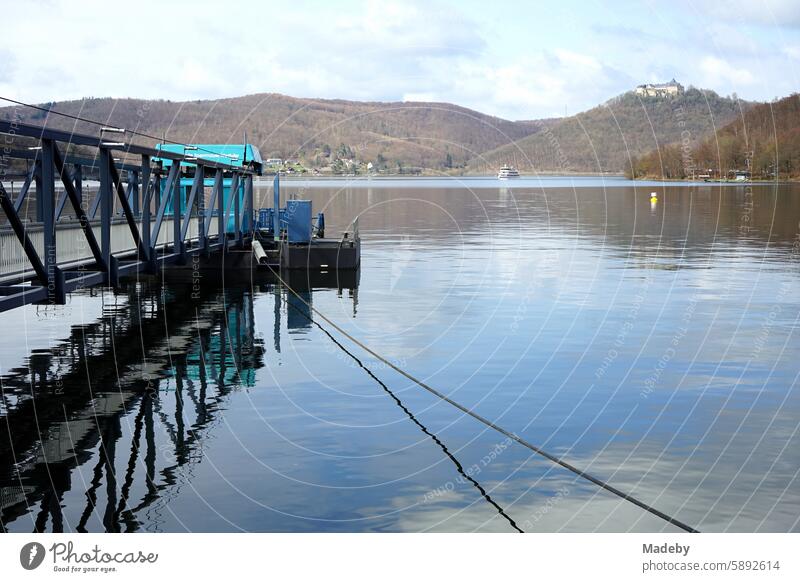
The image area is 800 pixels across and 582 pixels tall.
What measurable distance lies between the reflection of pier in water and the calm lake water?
7 centimetres

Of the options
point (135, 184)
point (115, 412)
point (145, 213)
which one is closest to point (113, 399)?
point (115, 412)

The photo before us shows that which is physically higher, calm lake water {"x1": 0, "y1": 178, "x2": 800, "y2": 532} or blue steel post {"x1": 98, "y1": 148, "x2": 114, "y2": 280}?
blue steel post {"x1": 98, "y1": 148, "x2": 114, "y2": 280}

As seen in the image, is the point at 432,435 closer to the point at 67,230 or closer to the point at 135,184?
the point at 67,230

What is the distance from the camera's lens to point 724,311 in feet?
120

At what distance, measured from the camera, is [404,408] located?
2202 centimetres

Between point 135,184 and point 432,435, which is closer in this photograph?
point 432,435

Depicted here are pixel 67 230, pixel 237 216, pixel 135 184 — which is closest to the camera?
pixel 67 230

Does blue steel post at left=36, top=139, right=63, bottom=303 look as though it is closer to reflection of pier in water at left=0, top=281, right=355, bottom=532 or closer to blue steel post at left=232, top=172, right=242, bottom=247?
reflection of pier in water at left=0, top=281, right=355, bottom=532

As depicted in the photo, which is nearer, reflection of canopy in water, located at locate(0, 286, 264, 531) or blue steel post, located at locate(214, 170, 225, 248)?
reflection of canopy in water, located at locate(0, 286, 264, 531)

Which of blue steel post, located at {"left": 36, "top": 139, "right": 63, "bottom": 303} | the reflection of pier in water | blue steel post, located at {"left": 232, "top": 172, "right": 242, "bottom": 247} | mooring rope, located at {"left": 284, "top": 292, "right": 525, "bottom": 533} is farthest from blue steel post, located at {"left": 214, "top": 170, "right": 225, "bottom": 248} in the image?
blue steel post, located at {"left": 36, "top": 139, "right": 63, "bottom": 303}

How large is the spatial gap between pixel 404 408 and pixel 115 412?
5.98 meters

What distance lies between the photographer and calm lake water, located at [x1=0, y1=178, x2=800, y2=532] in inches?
614
